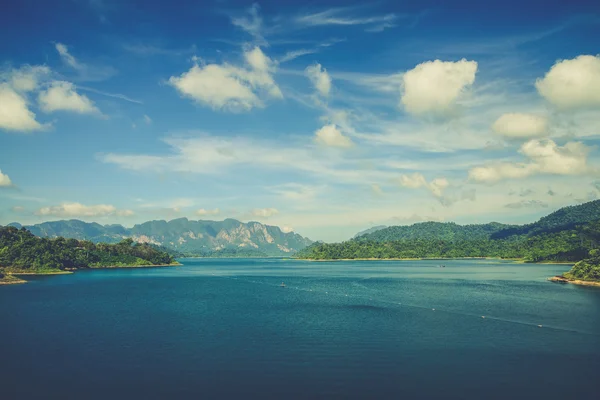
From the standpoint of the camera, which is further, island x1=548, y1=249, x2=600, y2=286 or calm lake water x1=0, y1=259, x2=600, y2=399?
island x1=548, y1=249, x2=600, y2=286

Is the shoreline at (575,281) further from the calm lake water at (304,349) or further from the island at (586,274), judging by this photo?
the calm lake water at (304,349)

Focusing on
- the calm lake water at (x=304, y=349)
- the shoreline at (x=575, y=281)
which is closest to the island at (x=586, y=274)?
the shoreline at (x=575, y=281)

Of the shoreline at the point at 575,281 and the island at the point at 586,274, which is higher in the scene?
the island at the point at 586,274

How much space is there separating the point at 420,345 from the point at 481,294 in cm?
5304

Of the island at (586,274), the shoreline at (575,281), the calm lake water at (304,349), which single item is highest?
the island at (586,274)

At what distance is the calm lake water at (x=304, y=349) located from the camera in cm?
3369

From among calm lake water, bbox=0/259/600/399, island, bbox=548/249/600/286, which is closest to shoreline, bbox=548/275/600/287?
island, bbox=548/249/600/286

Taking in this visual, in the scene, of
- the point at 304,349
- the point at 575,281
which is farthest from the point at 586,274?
the point at 304,349

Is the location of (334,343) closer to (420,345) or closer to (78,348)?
(420,345)

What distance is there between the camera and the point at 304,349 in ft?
147

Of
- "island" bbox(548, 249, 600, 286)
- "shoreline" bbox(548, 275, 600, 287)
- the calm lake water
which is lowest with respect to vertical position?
the calm lake water

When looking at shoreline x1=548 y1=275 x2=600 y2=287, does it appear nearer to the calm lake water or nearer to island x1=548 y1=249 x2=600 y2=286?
island x1=548 y1=249 x2=600 y2=286

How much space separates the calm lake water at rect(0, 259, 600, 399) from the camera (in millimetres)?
33688

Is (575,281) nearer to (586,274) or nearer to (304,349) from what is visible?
(586,274)
